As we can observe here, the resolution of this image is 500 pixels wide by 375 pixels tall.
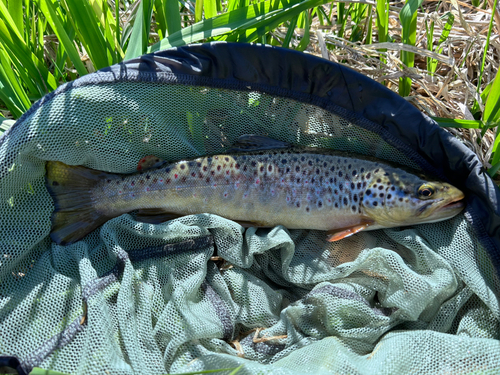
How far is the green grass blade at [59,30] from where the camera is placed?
2400mm

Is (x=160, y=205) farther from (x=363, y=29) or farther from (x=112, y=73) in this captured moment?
(x=363, y=29)

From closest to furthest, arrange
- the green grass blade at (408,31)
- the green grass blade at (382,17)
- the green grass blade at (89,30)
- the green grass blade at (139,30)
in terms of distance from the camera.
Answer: the green grass blade at (89,30)
the green grass blade at (139,30)
the green grass blade at (408,31)
the green grass blade at (382,17)

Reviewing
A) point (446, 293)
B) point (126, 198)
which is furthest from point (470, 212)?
point (126, 198)

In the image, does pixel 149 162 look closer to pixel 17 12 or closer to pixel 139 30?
pixel 139 30

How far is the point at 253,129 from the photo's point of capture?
8.98 ft

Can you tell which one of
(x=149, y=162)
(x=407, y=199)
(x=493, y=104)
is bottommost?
(x=407, y=199)

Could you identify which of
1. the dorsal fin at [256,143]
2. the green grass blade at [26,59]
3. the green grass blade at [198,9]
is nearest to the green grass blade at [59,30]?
the green grass blade at [26,59]

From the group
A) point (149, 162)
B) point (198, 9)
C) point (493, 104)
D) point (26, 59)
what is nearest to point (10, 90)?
point (26, 59)

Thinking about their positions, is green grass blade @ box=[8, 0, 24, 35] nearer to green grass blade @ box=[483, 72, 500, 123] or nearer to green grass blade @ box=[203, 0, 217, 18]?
green grass blade @ box=[203, 0, 217, 18]

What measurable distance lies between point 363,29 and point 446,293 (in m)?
2.26

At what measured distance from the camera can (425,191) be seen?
2465 millimetres

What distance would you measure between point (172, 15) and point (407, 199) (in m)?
1.81

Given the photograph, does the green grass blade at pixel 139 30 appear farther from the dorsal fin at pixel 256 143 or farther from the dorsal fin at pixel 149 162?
the dorsal fin at pixel 256 143

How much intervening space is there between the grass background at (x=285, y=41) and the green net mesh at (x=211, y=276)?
1.24ft
